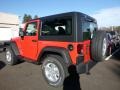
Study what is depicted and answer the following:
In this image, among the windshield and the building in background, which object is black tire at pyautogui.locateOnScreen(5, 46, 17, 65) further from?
the building in background

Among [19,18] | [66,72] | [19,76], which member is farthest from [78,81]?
[19,18]

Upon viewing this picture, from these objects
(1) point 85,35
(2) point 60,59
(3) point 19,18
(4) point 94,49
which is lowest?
(2) point 60,59

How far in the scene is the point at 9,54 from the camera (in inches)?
287

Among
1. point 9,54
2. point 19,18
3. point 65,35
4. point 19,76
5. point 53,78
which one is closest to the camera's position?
point 65,35

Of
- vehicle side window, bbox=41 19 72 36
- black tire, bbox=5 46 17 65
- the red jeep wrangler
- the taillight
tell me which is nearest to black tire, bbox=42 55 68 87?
the red jeep wrangler

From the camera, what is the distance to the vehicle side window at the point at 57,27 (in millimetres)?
4527

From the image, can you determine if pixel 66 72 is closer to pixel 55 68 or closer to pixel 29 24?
pixel 55 68

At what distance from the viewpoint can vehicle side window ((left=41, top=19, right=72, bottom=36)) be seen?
14.9ft

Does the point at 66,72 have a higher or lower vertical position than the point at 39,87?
higher

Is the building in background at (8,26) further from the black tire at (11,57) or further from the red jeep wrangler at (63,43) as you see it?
the red jeep wrangler at (63,43)

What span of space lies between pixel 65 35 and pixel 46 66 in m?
1.28

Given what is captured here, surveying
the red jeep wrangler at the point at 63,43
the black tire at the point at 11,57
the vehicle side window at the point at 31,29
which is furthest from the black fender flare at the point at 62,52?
the black tire at the point at 11,57

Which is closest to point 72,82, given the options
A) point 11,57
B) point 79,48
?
point 79,48

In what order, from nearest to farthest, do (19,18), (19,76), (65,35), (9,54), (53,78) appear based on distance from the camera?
(65,35)
(53,78)
(19,76)
(9,54)
(19,18)
